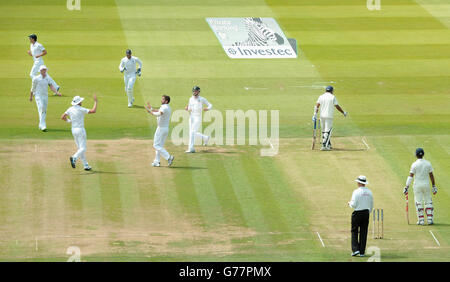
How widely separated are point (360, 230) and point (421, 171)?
2.60 metres

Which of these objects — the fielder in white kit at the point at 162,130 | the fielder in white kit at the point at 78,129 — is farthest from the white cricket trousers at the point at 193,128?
the fielder in white kit at the point at 78,129

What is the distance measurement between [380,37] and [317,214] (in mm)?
19874

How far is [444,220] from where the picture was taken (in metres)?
19.6

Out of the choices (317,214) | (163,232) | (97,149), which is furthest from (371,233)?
(97,149)

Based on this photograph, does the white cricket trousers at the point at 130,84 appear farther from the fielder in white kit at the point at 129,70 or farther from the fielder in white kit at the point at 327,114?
the fielder in white kit at the point at 327,114

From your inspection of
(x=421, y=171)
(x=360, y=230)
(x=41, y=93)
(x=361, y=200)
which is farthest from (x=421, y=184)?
(x=41, y=93)

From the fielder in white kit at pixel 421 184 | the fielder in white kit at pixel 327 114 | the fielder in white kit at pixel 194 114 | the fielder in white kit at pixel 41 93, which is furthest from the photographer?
the fielder in white kit at pixel 41 93

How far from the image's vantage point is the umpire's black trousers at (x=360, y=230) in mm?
17500

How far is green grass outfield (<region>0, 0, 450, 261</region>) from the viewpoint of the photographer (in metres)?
18.6

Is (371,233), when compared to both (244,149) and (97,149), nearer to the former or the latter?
(244,149)

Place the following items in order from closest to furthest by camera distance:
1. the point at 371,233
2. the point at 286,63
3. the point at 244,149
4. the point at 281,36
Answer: the point at 371,233 < the point at 244,149 < the point at 286,63 < the point at 281,36

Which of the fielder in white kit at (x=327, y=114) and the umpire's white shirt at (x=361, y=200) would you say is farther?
the fielder in white kit at (x=327, y=114)

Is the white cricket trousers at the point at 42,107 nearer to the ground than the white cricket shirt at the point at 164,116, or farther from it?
farther from it

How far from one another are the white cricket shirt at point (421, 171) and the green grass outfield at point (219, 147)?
997 millimetres
